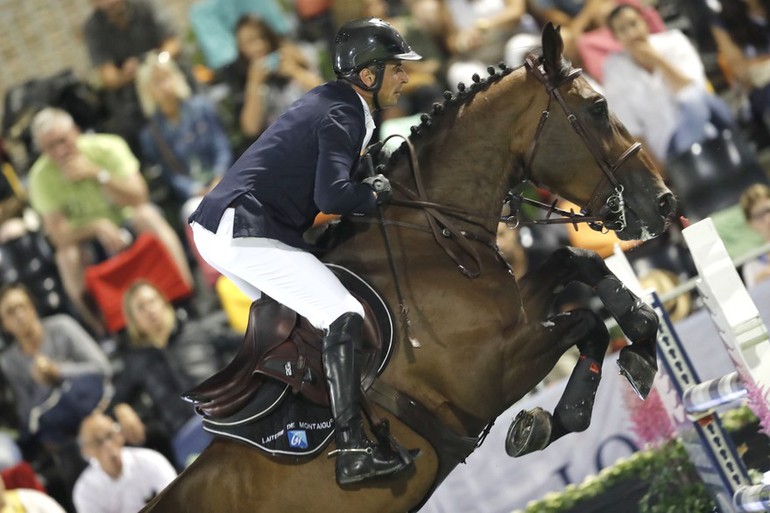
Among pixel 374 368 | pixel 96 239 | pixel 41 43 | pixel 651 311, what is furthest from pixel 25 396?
pixel 651 311

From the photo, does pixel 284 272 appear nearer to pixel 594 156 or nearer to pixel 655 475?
pixel 594 156

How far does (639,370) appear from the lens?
4.63 m

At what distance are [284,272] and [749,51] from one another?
556 centimetres

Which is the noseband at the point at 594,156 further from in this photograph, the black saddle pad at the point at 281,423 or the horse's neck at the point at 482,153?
the black saddle pad at the point at 281,423

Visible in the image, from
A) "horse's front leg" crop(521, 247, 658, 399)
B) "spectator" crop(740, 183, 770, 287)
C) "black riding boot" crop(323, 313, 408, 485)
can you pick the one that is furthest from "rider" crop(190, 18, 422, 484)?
"spectator" crop(740, 183, 770, 287)

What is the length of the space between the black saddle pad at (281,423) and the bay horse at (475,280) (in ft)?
0.32

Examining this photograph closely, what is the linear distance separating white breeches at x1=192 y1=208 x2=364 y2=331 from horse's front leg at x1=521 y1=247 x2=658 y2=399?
0.82 m

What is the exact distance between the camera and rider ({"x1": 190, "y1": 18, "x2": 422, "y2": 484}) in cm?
438

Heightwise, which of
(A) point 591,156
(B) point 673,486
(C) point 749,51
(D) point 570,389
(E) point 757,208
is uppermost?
(A) point 591,156

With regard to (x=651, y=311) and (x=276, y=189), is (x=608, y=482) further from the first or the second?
(x=276, y=189)

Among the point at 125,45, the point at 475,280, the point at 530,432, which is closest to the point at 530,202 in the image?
the point at 475,280

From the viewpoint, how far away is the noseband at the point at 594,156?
4.57 meters

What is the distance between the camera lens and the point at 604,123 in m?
4.62

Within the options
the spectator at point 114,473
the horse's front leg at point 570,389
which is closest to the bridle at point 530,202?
the horse's front leg at point 570,389
